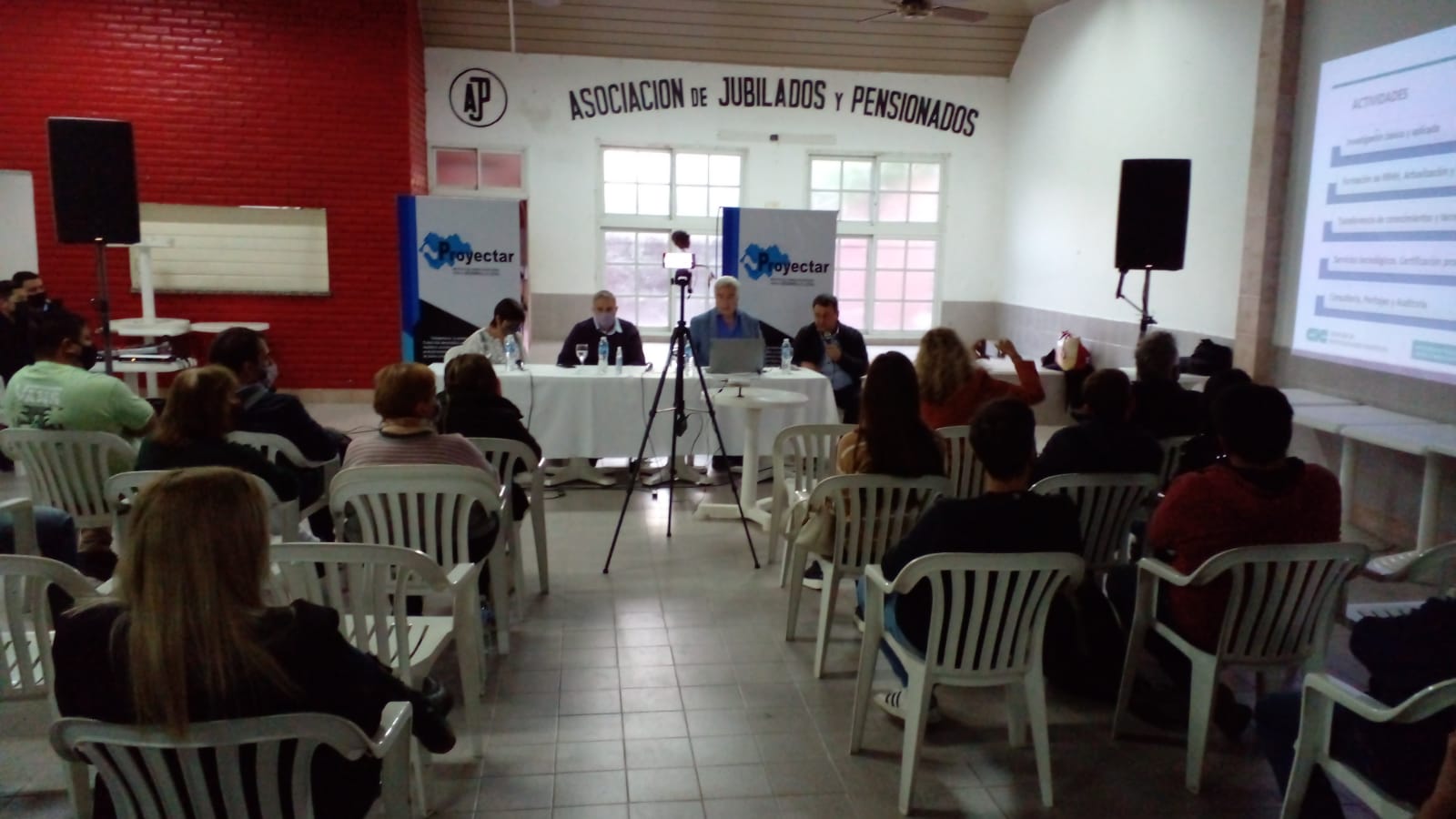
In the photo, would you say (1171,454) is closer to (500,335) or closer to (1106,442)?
(1106,442)

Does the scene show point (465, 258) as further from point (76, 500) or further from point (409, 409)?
point (409, 409)

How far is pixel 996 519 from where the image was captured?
2.37 meters

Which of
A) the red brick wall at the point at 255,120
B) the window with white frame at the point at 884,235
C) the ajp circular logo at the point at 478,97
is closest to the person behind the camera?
the red brick wall at the point at 255,120

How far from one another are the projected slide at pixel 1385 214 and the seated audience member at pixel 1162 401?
1.50 m

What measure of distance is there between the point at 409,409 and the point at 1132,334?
625cm

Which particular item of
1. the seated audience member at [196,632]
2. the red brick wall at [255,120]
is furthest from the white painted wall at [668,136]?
the seated audience member at [196,632]

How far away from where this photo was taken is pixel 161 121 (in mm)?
7918

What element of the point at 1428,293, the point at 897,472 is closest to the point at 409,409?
the point at 897,472

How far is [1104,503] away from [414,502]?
2168mm

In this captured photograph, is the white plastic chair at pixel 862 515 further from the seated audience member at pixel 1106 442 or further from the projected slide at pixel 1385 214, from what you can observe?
the projected slide at pixel 1385 214

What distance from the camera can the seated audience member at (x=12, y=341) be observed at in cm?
601

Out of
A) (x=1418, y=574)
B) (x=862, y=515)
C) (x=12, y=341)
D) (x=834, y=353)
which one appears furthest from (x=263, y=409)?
(x=12, y=341)

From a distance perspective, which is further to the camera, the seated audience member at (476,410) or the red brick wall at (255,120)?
the red brick wall at (255,120)

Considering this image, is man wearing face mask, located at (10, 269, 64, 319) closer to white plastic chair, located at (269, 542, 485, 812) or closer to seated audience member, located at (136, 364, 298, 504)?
seated audience member, located at (136, 364, 298, 504)
